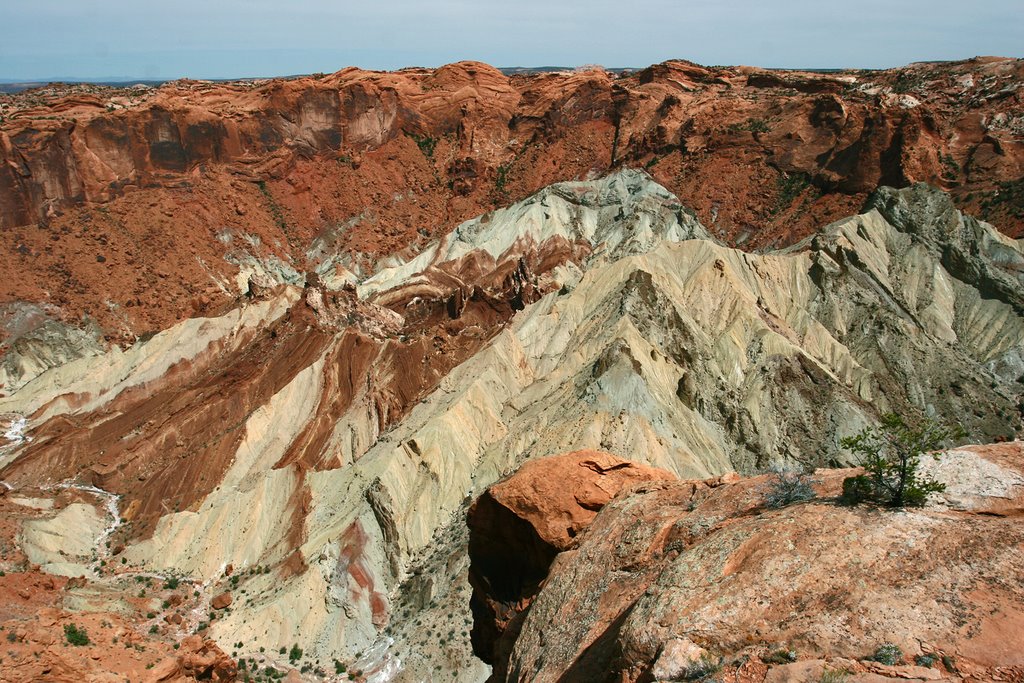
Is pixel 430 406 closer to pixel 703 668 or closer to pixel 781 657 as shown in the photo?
pixel 703 668

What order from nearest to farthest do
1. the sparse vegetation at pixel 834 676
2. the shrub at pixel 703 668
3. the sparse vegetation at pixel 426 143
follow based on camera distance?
the sparse vegetation at pixel 834 676
the shrub at pixel 703 668
the sparse vegetation at pixel 426 143

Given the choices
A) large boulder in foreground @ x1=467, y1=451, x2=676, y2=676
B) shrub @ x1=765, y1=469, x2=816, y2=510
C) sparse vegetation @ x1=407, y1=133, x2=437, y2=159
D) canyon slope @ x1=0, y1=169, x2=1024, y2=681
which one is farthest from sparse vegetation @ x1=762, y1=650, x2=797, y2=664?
sparse vegetation @ x1=407, y1=133, x2=437, y2=159

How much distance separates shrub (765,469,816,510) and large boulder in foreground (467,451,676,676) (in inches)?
133

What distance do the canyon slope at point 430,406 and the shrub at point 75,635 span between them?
10035mm

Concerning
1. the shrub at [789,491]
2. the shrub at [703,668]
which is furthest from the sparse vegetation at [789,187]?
the shrub at [703,668]

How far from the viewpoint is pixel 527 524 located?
12.3 metres

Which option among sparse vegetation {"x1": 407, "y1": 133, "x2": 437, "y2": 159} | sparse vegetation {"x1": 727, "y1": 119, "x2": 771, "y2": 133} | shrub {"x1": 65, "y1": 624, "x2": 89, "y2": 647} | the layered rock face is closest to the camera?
shrub {"x1": 65, "y1": 624, "x2": 89, "y2": 647}

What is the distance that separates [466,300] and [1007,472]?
37699 mm

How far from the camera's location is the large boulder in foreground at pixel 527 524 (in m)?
12.0

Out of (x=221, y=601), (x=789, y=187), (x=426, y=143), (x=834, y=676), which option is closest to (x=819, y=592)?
(x=834, y=676)

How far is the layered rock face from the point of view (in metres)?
53.4

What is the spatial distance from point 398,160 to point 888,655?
68982 millimetres

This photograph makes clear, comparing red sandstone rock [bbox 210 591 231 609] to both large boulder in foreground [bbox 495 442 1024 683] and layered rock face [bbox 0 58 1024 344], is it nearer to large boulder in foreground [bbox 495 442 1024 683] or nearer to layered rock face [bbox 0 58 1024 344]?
large boulder in foreground [bbox 495 442 1024 683]

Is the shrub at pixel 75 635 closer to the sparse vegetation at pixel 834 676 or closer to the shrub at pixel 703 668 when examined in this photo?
the shrub at pixel 703 668
